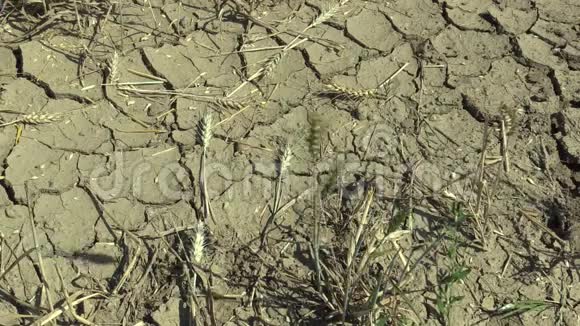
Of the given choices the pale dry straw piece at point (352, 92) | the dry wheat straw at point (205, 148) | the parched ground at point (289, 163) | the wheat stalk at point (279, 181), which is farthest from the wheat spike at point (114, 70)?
the pale dry straw piece at point (352, 92)

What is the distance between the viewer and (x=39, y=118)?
10.1ft

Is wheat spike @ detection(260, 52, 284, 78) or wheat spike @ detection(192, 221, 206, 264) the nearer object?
wheat spike @ detection(192, 221, 206, 264)

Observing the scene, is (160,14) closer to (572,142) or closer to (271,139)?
(271,139)

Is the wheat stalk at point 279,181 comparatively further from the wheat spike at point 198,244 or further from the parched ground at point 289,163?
the wheat spike at point 198,244

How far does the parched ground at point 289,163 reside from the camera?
2.63 meters

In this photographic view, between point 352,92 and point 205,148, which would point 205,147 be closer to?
point 205,148

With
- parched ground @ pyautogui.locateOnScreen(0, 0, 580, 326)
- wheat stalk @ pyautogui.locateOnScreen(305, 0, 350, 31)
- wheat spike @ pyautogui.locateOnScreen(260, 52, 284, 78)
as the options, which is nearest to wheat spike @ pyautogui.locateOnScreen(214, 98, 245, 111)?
parched ground @ pyautogui.locateOnScreen(0, 0, 580, 326)

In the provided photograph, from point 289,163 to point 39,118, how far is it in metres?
1.13

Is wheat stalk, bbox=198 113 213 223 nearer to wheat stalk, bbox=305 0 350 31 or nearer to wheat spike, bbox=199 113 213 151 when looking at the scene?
wheat spike, bbox=199 113 213 151

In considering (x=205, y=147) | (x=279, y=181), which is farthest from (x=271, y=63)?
(x=279, y=181)

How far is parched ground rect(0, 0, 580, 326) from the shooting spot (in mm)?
2633

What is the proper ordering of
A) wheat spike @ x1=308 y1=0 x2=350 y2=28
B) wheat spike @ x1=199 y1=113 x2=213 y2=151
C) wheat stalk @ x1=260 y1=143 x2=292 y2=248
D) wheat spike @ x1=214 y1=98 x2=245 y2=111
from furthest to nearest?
wheat spike @ x1=308 y1=0 x2=350 y2=28 < wheat spike @ x1=214 y1=98 x2=245 y2=111 < wheat spike @ x1=199 y1=113 x2=213 y2=151 < wheat stalk @ x1=260 y1=143 x2=292 y2=248

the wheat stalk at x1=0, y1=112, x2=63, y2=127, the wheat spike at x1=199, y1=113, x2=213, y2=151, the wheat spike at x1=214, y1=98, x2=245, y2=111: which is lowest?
the wheat spike at x1=199, y1=113, x2=213, y2=151

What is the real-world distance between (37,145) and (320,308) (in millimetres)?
1418
